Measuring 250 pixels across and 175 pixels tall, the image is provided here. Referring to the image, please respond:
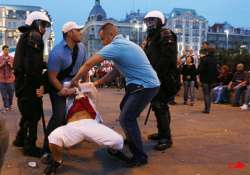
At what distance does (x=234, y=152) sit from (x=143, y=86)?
1.95 meters

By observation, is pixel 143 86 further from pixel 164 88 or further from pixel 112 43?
pixel 164 88

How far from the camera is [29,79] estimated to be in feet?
18.3

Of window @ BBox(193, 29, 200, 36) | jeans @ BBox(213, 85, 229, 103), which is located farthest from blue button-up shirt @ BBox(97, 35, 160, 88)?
window @ BBox(193, 29, 200, 36)

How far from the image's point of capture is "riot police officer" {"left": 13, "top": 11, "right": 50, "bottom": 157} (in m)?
5.44

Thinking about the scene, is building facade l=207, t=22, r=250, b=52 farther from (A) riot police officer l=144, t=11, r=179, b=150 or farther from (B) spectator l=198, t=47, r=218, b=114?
(A) riot police officer l=144, t=11, r=179, b=150

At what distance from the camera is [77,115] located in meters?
5.19

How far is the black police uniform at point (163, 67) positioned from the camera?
20.1 ft

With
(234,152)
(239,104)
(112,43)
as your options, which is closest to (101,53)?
(112,43)

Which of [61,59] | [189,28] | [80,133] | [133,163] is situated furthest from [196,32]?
[80,133]

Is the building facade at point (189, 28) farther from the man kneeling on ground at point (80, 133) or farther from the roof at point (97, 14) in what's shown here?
the man kneeling on ground at point (80, 133)

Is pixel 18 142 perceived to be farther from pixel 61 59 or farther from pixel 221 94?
pixel 221 94

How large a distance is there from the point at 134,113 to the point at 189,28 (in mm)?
126745

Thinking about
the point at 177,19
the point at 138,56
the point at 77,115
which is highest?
the point at 177,19

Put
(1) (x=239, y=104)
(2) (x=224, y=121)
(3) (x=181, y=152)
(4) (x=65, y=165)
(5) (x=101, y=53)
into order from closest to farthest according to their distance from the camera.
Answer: (5) (x=101, y=53)
(4) (x=65, y=165)
(3) (x=181, y=152)
(2) (x=224, y=121)
(1) (x=239, y=104)
